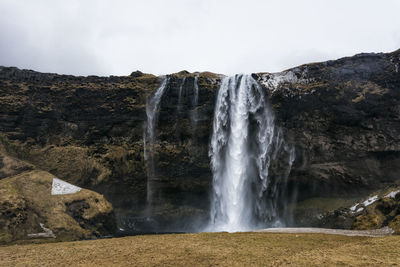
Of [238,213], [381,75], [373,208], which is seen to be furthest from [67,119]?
[381,75]

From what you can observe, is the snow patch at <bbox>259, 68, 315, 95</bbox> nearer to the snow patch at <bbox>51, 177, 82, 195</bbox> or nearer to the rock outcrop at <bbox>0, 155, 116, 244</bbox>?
the rock outcrop at <bbox>0, 155, 116, 244</bbox>

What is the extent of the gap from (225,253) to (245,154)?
22160 mm

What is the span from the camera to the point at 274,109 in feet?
113

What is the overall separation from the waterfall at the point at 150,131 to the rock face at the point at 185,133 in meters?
0.57

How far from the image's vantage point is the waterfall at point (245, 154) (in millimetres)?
33375

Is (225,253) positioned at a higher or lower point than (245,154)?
lower

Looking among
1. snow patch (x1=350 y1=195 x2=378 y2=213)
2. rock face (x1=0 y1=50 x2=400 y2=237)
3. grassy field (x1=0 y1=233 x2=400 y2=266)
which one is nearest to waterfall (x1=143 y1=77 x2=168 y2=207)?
rock face (x1=0 y1=50 x2=400 y2=237)

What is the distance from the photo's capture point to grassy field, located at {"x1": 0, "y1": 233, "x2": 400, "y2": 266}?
10797mm

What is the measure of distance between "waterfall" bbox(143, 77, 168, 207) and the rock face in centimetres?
57

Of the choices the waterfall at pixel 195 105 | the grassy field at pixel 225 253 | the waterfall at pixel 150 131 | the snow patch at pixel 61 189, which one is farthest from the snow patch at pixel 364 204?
the snow patch at pixel 61 189

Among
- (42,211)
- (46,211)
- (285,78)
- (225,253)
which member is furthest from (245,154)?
(225,253)

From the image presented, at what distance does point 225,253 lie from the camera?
1239cm

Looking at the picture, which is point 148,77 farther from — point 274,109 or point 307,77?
point 307,77

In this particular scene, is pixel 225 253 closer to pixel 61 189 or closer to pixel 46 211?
pixel 46 211
